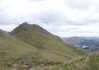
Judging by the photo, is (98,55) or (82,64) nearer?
(82,64)

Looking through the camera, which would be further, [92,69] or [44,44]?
[44,44]

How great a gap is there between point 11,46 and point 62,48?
59.5m

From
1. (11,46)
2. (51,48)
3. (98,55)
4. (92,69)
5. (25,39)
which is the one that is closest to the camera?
(92,69)

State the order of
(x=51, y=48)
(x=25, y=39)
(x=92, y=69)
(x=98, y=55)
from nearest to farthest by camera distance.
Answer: (x=92, y=69), (x=98, y=55), (x=51, y=48), (x=25, y=39)

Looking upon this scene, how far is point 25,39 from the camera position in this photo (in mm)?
195750

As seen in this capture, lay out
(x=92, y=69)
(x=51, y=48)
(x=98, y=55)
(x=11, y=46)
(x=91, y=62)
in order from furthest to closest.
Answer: (x=51, y=48) < (x=11, y=46) < (x=98, y=55) < (x=91, y=62) < (x=92, y=69)

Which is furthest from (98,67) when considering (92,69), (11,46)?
(11,46)

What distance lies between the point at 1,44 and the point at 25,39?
51167mm

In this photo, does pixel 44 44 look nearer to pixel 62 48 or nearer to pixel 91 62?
pixel 62 48

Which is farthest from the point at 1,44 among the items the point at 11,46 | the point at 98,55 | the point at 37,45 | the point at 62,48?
the point at 98,55

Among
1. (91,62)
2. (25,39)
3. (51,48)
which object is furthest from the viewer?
(25,39)

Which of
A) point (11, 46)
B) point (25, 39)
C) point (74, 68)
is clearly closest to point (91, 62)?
point (74, 68)

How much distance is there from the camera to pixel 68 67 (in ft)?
85.0

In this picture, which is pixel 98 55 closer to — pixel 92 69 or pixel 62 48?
pixel 92 69
